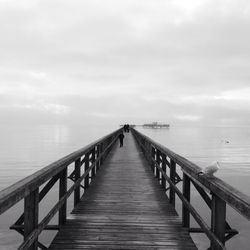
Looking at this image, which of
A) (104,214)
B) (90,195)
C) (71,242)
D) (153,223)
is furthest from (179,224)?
(90,195)

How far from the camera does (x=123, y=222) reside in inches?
225

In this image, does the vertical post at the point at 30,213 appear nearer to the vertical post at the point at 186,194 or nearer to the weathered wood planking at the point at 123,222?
the weathered wood planking at the point at 123,222

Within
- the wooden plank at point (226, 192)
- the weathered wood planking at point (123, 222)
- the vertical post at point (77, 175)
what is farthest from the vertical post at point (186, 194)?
the vertical post at point (77, 175)

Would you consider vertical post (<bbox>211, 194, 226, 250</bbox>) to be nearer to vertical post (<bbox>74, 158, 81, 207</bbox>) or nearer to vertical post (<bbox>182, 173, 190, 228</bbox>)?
vertical post (<bbox>182, 173, 190, 228</bbox>)

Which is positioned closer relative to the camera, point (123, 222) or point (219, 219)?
point (219, 219)

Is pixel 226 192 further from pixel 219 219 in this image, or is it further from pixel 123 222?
pixel 123 222

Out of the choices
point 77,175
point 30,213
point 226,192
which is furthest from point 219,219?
point 77,175

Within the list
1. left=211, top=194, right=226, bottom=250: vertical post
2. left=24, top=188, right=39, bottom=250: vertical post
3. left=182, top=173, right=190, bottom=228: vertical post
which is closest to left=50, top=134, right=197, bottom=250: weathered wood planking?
left=182, top=173, right=190, bottom=228: vertical post

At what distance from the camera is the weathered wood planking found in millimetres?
4656

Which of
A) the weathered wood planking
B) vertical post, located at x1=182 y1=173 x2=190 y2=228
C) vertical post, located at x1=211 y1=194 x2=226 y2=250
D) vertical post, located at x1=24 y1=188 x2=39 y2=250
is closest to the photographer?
vertical post, located at x1=211 y1=194 x2=226 y2=250

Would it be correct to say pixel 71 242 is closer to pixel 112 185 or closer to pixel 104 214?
pixel 104 214

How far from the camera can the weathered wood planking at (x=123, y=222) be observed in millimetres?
4656

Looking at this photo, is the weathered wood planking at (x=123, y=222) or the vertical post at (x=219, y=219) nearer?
the vertical post at (x=219, y=219)

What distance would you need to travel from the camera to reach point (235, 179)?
90.5 feet
